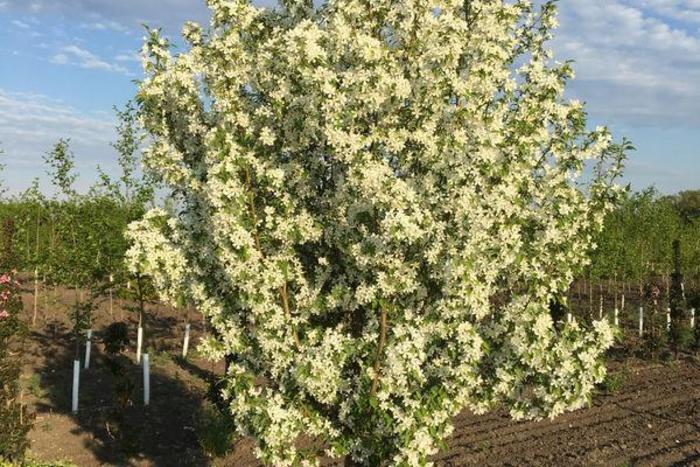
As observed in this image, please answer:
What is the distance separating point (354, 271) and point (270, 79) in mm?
3186

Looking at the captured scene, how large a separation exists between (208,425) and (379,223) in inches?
437

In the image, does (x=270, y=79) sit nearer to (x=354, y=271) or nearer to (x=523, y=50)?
(x=354, y=271)

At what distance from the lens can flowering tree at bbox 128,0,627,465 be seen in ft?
29.9

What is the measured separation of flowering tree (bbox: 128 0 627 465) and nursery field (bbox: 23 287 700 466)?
8.19 m

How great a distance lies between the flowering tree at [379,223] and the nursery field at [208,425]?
8195 millimetres

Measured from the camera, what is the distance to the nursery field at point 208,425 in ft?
57.9

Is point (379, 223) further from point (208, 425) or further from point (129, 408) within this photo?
point (129, 408)

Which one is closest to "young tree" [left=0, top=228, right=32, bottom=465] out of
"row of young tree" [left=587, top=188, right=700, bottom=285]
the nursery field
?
the nursery field

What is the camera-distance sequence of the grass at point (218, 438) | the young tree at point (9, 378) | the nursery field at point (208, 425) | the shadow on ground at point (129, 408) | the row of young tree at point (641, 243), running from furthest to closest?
the row of young tree at point (641, 243) < the shadow on ground at point (129, 408) < the nursery field at point (208, 425) < the grass at point (218, 438) < the young tree at point (9, 378)

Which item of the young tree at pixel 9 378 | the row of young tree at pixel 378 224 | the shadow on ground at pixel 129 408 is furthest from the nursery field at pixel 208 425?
the row of young tree at pixel 378 224

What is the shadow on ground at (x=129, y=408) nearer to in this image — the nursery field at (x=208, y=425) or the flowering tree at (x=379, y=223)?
the nursery field at (x=208, y=425)

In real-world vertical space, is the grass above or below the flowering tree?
below

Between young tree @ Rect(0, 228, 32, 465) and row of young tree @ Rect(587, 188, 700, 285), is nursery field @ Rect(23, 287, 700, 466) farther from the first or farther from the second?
row of young tree @ Rect(587, 188, 700, 285)

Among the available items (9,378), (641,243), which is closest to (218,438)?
(9,378)
